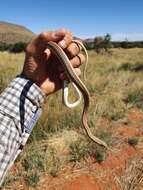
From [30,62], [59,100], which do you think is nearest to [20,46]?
[59,100]

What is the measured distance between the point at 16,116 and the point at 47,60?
461 mm

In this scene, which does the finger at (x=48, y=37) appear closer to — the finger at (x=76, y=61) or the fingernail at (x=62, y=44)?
the fingernail at (x=62, y=44)

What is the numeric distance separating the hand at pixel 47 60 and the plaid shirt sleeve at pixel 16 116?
0.09 meters

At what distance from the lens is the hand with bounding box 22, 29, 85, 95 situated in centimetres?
193

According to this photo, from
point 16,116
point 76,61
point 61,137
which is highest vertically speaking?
point 76,61

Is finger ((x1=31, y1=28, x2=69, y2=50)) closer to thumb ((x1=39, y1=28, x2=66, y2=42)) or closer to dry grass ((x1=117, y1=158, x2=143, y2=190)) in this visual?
thumb ((x1=39, y1=28, x2=66, y2=42))

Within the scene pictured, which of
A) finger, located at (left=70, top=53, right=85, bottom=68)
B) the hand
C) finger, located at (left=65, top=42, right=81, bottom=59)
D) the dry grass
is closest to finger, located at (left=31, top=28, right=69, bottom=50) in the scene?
the hand

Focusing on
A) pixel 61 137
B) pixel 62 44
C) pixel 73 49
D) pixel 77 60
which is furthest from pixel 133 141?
pixel 62 44

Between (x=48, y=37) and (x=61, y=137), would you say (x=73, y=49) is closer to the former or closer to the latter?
(x=48, y=37)

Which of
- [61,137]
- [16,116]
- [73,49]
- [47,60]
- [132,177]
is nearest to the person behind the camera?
[16,116]

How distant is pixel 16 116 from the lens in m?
1.83

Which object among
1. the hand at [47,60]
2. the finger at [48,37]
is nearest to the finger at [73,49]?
the hand at [47,60]

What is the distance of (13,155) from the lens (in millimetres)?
1802

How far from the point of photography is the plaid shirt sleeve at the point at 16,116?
177 centimetres
